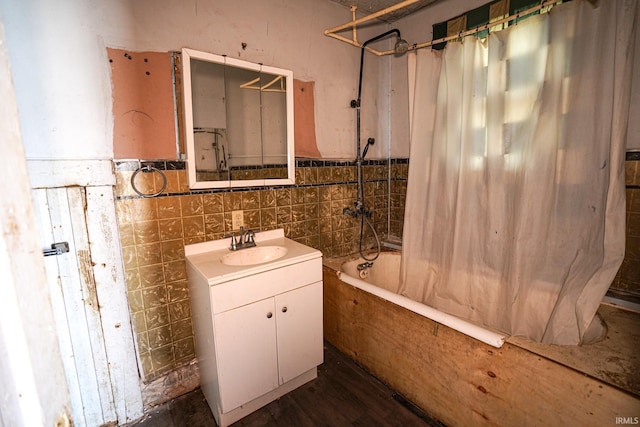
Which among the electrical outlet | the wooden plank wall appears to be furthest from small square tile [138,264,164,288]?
the wooden plank wall

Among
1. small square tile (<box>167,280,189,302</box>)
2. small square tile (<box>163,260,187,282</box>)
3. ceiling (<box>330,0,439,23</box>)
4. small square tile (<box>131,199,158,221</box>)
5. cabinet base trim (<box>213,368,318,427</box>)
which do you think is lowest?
cabinet base trim (<box>213,368,318,427</box>)

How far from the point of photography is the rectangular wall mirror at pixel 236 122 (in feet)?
5.22

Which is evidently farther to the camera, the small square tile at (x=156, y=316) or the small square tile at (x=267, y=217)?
the small square tile at (x=267, y=217)

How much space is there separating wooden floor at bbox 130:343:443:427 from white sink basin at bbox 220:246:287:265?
81cm

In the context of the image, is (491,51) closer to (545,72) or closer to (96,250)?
(545,72)

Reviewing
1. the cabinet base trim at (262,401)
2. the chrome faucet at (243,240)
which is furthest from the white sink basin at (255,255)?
the cabinet base trim at (262,401)

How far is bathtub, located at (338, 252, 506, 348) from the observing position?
1258mm

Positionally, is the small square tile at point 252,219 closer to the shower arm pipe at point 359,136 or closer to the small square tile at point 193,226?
the small square tile at point 193,226

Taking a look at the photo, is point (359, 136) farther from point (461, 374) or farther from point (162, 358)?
point (162, 358)

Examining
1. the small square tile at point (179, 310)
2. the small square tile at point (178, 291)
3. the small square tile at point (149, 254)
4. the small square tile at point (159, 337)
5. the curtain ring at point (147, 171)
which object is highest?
the curtain ring at point (147, 171)

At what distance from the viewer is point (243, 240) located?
5.81ft

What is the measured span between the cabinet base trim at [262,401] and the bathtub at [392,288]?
0.63 metres

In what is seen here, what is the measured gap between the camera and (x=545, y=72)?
4.46 ft

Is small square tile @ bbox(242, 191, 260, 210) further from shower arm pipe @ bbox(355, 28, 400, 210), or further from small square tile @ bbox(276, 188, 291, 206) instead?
shower arm pipe @ bbox(355, 28, 400, 210)
